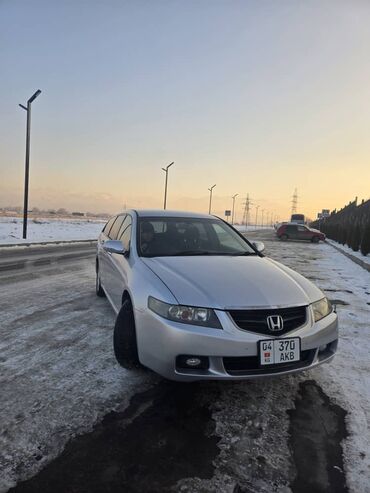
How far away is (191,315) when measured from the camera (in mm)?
2910

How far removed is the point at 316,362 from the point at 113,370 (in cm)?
182

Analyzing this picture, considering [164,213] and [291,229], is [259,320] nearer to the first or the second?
[164,213]

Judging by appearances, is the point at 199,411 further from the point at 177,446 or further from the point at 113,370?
the point at 113,370

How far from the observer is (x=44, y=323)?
500 centimetres

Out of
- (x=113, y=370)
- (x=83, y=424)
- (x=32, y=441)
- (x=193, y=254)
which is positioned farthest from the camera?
(x=193, y=254)

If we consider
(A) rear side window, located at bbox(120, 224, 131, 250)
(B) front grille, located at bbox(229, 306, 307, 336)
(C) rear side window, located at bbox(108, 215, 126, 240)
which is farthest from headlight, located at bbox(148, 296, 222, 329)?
(C) rear side window, located at bbox(108, 215, 126, 240)

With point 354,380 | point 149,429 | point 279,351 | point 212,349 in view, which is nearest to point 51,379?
point 149,429

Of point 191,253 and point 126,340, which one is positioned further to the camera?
point 191,253

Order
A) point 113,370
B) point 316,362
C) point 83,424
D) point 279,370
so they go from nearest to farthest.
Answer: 1. point 83,424
2. point 279,370
3. point 316,362
4. point 113,370

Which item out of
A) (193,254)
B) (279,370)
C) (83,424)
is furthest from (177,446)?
(193,254)

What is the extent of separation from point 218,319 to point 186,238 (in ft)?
5.93

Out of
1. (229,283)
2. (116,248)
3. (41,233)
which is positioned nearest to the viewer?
(229,283)

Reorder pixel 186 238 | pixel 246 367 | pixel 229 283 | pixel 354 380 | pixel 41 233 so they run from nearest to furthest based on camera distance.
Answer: pixel 246 367 < pixel 229 283 < pixel 354 380 < pixel 186 238 < pixel 41 233

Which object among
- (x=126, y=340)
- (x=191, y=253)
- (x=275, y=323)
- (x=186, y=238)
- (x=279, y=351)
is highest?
(x=186, y=238)
